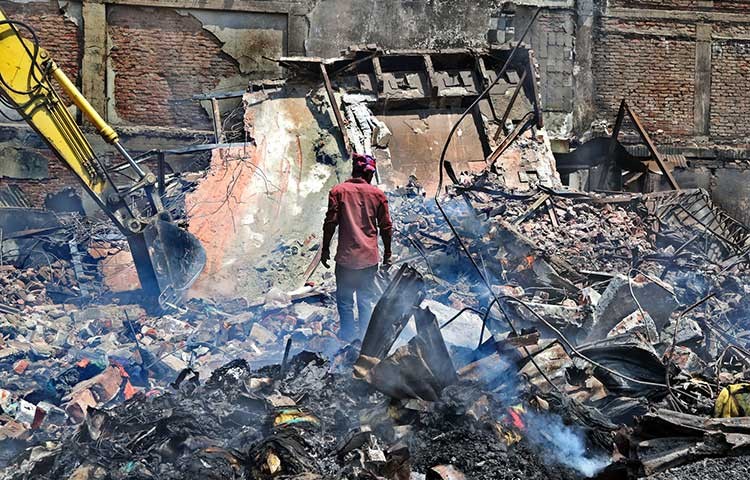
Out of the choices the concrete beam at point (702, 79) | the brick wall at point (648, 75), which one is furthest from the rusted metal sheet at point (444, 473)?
the concrete beam at point (702, 79)

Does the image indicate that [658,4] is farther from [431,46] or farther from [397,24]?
[397,24]

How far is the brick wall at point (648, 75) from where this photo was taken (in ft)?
54.1

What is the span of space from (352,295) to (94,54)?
969cm

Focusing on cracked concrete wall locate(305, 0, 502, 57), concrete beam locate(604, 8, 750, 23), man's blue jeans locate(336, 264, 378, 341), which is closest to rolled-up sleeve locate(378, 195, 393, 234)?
man's blue jeans locate(336, 264, 378, 341)

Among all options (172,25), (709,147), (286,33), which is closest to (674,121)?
(709,147)

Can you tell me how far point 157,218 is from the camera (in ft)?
25.8

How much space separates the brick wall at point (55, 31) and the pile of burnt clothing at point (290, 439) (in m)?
10.5

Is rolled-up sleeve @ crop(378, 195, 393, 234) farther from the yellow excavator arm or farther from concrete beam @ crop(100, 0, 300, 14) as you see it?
concrete beam @ crop(100, 0, 300, 14)

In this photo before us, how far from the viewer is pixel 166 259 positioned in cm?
800

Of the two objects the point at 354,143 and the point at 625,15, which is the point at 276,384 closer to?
the point at 354,143

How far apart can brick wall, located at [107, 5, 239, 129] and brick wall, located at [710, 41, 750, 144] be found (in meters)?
9.39

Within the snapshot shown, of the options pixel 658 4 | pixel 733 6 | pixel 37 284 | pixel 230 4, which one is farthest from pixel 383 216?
pixel 733 6

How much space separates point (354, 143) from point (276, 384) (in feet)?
19.0

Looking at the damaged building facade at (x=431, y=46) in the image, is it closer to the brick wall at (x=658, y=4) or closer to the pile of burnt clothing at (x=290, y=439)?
the brick wall at (x=658, y=4)
